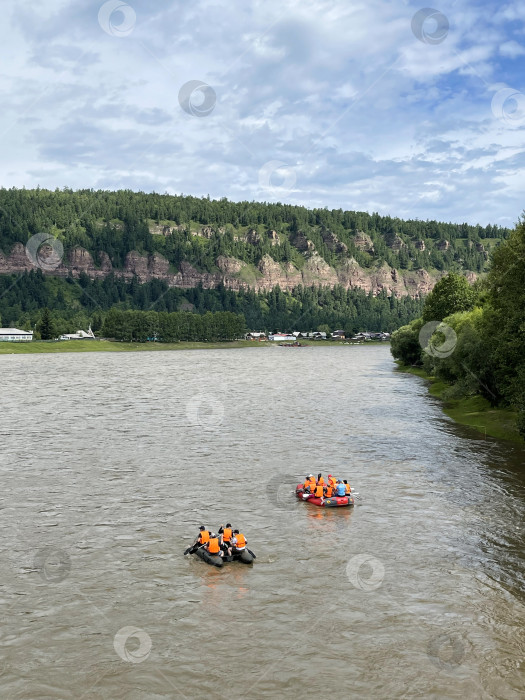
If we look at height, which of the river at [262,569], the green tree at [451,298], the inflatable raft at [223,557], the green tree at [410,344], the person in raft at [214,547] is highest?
the green tree at [451,298]

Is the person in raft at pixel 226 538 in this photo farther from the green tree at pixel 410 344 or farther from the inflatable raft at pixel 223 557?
the green tree at pixel 410 344

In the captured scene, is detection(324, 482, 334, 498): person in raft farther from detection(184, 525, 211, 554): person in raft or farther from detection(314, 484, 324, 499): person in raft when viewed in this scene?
detection(184, 525, 211, 554): person in raft

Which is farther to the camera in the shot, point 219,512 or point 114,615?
point 219,512

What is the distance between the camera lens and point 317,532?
3925cm

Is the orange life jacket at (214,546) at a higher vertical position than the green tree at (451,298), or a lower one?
lower

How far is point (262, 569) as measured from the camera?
33.1 meters

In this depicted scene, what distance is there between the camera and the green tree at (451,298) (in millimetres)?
133375

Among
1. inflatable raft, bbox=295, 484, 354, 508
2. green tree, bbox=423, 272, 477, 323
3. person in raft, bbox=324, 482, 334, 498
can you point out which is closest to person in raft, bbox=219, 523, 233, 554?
inflatable raft, bbox=295, 484, 354, 508

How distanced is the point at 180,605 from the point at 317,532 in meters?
12.7

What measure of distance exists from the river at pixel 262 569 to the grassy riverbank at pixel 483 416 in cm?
329

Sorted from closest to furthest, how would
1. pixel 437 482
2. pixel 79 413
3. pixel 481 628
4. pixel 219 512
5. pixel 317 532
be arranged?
pixel 481 628 → pixel 317 532 → pixel 219 512 → pixel 437 482 → pixel 79 413

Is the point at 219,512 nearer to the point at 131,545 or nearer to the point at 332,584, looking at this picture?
the point at 131,545

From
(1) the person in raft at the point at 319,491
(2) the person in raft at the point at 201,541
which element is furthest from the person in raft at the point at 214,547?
(1) the person in raft at the point at 319,491

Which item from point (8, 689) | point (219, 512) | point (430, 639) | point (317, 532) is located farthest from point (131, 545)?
point (430, 639)
